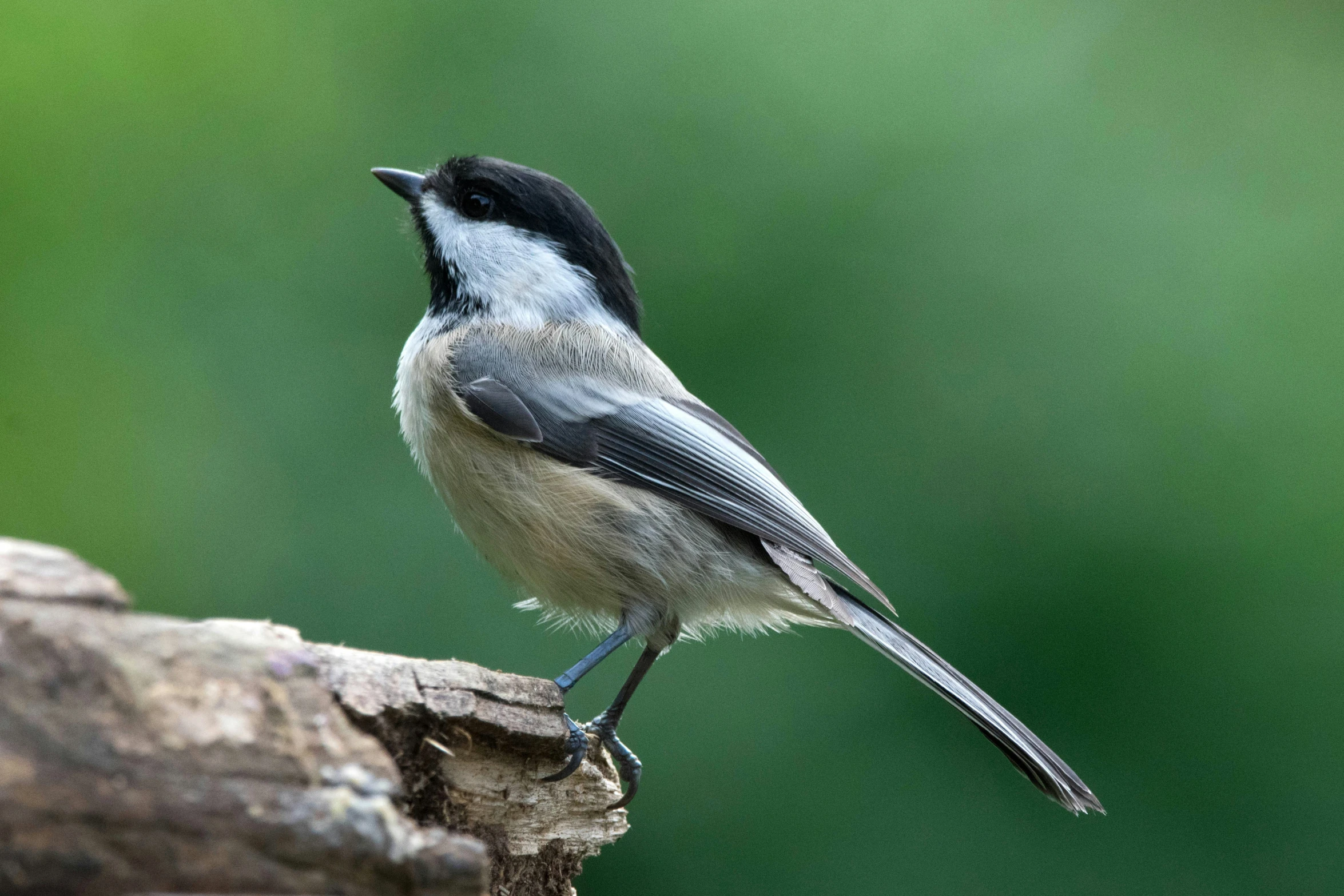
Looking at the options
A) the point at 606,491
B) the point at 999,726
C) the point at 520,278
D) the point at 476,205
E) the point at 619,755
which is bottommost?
the point at 619,755

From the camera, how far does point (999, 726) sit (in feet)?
7.15

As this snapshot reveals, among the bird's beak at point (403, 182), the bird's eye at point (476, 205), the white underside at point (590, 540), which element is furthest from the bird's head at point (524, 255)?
the white underside at point (590, 540)

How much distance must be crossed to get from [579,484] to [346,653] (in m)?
0.88

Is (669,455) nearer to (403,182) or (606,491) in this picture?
(606,491)

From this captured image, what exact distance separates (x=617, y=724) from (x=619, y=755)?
0.20 ft

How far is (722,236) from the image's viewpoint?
3479 millimetres

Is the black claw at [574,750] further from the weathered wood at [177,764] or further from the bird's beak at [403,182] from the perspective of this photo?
the bird's beak at [403,182]

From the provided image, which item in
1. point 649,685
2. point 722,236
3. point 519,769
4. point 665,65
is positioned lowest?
point 649,685

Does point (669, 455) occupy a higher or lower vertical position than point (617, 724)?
higher

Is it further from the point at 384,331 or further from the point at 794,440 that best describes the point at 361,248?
the point at 794,440

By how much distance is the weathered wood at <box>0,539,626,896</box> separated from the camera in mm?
1049

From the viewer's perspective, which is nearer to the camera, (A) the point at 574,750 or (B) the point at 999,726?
(A) the point at 574,750

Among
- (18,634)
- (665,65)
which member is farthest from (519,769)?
(665,65)

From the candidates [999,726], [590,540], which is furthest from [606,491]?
[999,726]
